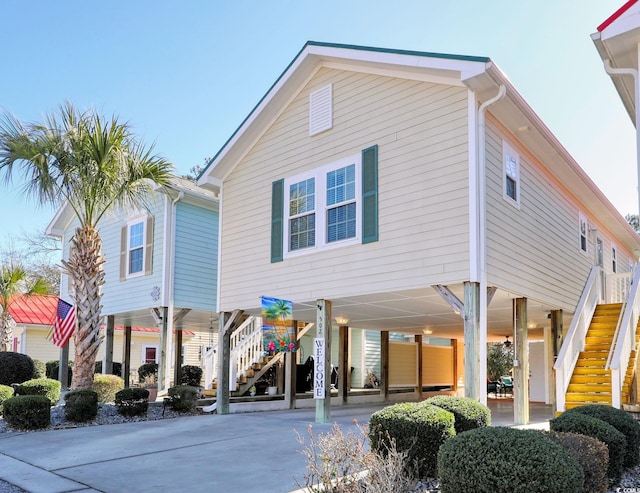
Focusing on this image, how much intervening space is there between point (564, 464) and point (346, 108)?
8.76 meters

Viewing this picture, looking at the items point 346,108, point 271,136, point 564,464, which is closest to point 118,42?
point 271,136

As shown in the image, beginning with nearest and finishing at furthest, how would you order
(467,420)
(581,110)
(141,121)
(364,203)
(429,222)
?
(467,420), (429,222), (364,203), (141,121), (581,110)

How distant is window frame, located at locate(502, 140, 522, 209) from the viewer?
10930mm

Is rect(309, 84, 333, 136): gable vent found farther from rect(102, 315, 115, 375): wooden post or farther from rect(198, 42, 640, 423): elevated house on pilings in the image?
rect(102, 315, 115, 375): wooden post

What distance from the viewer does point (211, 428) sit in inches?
450

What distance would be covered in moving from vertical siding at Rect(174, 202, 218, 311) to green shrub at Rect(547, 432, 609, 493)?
13.1m

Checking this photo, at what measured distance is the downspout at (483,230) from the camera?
31.5 feet

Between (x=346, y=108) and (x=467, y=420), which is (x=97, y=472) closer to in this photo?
(x=467, y=420)

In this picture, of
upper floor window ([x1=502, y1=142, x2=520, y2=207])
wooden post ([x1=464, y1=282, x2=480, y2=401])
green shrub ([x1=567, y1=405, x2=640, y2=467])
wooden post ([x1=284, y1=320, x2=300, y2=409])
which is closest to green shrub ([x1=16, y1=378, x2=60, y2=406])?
wooden post ([x1=284, y1=320, x2=300, y2=409])

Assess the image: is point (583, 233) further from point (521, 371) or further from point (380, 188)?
point (380, 188)

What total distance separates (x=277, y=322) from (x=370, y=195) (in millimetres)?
3544

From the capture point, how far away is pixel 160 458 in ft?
27.2

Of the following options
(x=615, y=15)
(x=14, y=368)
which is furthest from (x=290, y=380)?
(x=615, y=15)

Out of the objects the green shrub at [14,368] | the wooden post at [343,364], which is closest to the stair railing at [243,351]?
the wooden post at [343,364]
